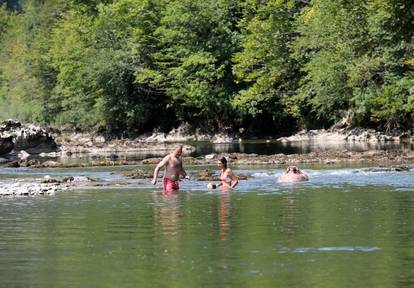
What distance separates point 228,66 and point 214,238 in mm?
60042

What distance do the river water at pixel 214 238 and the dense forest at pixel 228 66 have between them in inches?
956

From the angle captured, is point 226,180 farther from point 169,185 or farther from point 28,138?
point 28,138

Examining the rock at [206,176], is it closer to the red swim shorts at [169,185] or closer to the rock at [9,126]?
the red swim shorts at [169,185]

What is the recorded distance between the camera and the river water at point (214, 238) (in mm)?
14367

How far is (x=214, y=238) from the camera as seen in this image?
60.4 feet

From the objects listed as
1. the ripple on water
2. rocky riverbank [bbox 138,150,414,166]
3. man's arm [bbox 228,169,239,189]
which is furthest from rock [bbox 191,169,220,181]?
the ripple on water

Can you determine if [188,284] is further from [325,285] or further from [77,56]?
[77,56]

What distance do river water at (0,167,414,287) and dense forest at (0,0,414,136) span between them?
2429 centimetres

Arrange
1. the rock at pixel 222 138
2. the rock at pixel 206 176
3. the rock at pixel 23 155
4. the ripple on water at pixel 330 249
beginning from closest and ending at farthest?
Answer: 1. the ripple on water at pixel 330 249
2. the rock at pixel 206 176
3. the rock at pixel 23 155
4. the rock at pixel 222 138

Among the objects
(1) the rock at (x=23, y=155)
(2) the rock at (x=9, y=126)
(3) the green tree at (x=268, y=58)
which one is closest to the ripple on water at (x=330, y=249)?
(1) the rock at (x=23, y=155)

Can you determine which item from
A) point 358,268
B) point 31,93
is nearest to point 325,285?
point 358,268

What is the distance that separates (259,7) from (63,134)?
26049 mm

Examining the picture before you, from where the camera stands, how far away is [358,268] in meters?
14.7

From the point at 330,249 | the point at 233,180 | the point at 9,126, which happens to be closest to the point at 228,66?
the point at 9,126
